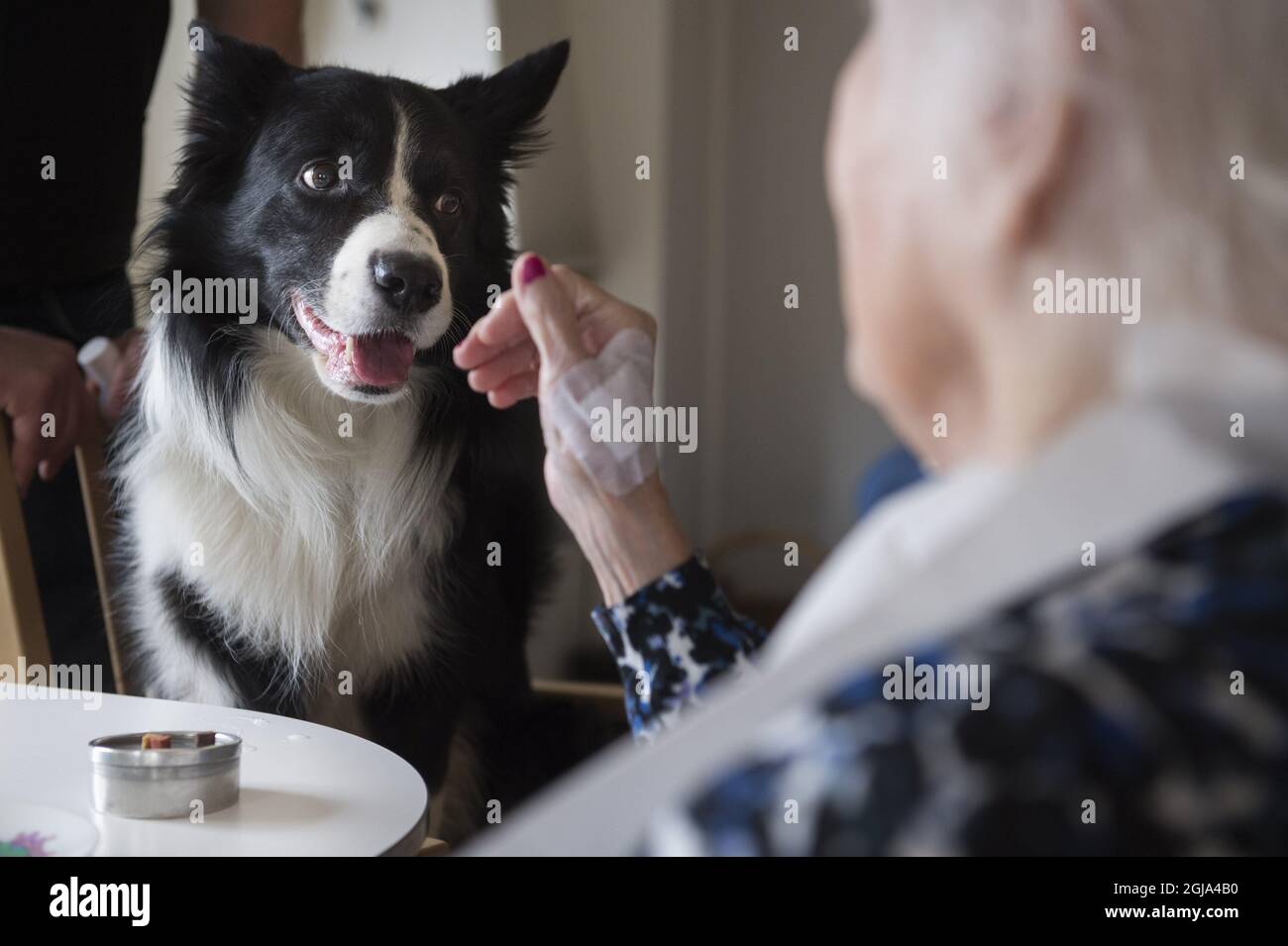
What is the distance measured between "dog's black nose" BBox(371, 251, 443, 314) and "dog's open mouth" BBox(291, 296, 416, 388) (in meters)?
0.05

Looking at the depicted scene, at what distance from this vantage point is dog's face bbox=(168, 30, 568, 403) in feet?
3.96

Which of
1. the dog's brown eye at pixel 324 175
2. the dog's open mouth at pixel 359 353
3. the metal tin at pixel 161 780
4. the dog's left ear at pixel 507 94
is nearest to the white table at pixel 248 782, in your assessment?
the metal tin at pixel 161 780

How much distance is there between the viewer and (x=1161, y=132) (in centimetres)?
42

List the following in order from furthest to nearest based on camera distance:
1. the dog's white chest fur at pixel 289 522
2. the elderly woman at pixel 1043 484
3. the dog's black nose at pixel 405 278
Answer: the dog's white chest fur at pixel 289 522
the dog's black nose at pixel 405 278
the elderly woman at pixel 1043 484

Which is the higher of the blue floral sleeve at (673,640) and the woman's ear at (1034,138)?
the woman's ear at (1034,138)

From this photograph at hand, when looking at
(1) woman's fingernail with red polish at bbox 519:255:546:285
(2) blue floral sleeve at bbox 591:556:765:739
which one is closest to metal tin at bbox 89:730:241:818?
(2) blue floral sleeve at bbox 591:556:765:739

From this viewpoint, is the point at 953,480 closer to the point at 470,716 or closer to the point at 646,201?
the point at 470,716

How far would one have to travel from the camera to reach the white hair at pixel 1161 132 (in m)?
0.42

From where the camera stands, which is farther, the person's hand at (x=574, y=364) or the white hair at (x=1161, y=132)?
the person's hand at (x=574, y=364)

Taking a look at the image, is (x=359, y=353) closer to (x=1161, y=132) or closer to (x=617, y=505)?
(x=617, y=505)

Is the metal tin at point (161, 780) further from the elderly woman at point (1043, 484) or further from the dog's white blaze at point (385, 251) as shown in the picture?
the dog's white blaze at point (385, 251)

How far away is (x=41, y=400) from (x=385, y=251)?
51 cm
